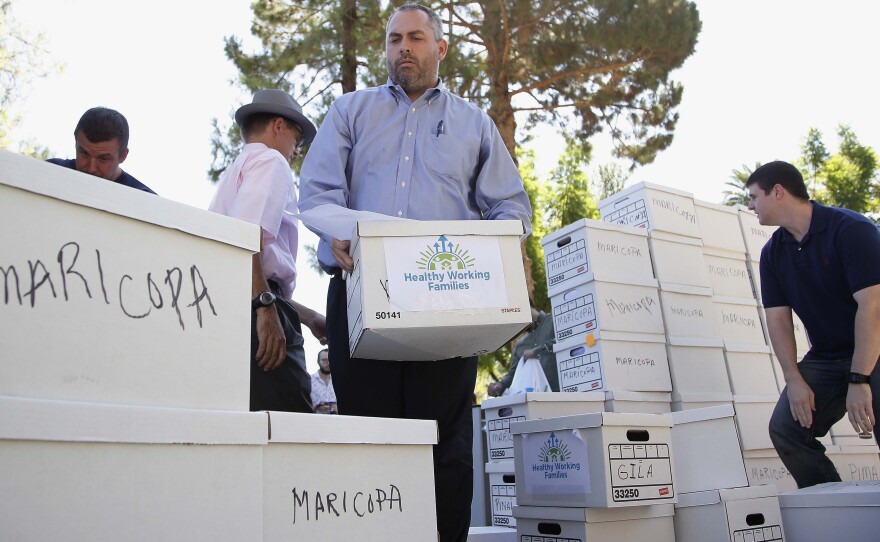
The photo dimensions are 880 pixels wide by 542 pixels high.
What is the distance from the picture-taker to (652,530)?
2457 mm

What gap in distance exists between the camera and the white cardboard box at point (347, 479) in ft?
3.86

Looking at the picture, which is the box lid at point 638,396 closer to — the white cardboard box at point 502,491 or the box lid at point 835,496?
the white cardboard box at point 502,491

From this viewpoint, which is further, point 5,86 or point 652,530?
point 5,86

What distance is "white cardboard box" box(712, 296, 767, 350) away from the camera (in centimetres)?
420

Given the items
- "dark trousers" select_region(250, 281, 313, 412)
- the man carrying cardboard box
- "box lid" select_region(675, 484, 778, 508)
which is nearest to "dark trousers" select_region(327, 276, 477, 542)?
the man carrying cardboard box

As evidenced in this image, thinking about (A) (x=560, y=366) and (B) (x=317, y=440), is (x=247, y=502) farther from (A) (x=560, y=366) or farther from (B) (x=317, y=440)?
(A) (x=560, y=366)

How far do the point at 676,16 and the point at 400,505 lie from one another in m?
10.1

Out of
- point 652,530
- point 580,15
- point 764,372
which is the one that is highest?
point 580,15

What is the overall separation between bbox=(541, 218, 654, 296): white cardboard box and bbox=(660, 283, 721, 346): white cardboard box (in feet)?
0.56

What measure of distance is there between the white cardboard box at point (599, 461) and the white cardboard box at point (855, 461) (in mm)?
2026

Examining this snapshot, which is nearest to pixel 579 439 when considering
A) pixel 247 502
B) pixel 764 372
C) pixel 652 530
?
pixel 652 530

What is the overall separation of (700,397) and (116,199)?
3433 mm

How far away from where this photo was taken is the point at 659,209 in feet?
13.8

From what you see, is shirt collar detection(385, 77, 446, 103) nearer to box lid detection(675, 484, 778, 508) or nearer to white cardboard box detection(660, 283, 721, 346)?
box lid detection(675, 484, 778, 508)
